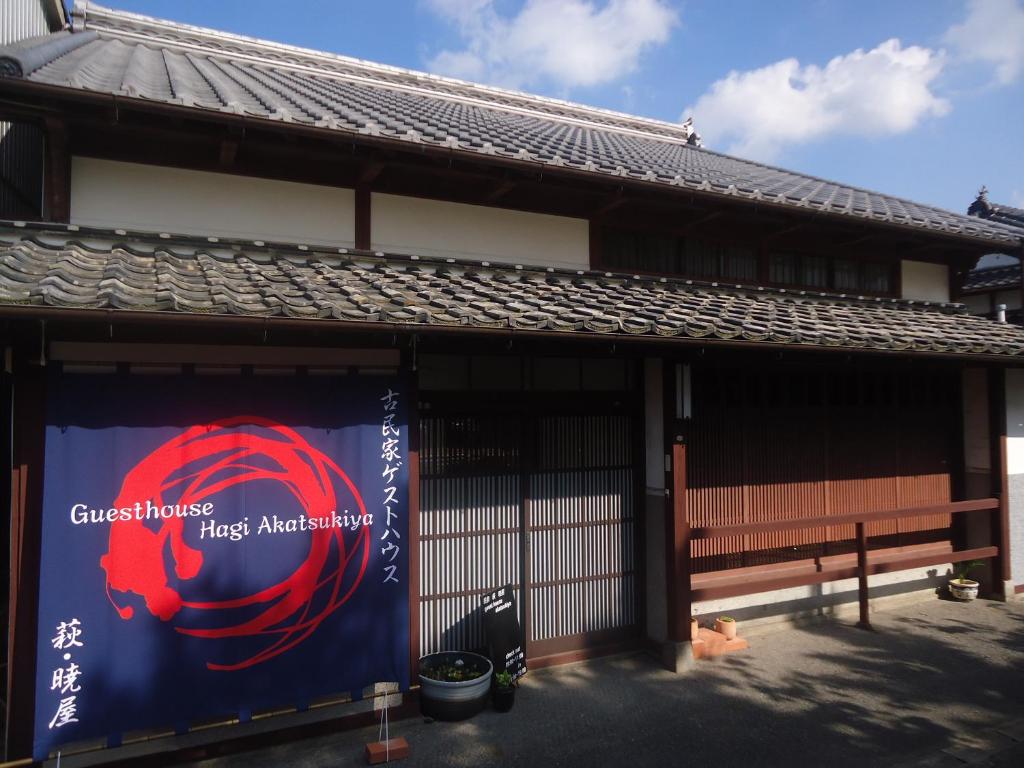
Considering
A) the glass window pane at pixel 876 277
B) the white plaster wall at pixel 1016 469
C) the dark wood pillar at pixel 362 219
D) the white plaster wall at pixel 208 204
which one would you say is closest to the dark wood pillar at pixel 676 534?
the dark wood pillar at pixel 362 219

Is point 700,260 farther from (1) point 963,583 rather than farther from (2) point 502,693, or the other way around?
(1) point 963,583

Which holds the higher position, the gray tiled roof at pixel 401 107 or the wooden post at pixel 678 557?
the gray tiled roof at pixel 401 107

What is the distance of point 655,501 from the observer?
23.4ft

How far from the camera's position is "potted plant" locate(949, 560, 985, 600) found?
918 cm

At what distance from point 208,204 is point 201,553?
3400 mm

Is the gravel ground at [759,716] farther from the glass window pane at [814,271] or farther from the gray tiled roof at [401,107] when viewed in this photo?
the gray tiled roof at [401,107]

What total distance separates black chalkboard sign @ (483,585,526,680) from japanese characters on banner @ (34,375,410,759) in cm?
88

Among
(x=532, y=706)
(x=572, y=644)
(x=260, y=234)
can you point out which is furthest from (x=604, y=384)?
(x=260, y=234)

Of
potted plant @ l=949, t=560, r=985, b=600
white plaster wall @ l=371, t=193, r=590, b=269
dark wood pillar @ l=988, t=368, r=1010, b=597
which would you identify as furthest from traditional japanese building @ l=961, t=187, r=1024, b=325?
white plaster wall @ l=371, t=193, r=590, b=269

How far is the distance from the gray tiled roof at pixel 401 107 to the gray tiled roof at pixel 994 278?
61.3 inches

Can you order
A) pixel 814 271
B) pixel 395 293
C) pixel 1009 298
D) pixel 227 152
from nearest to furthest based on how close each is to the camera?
pixel 395 293 < pixel 227 152 < pixel 814 271 < pixel 1009 298

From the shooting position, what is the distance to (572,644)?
22.8ft

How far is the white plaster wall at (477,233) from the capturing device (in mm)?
6812

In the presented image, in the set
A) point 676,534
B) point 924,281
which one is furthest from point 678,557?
point 924,281
